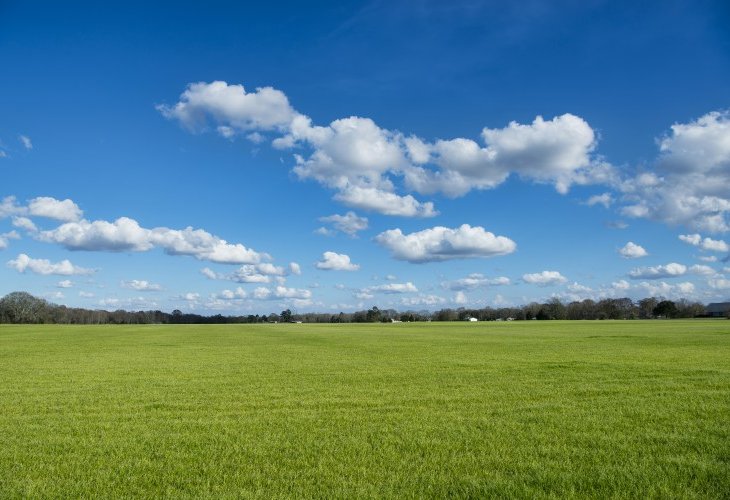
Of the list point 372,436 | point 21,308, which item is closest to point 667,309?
point 372,436

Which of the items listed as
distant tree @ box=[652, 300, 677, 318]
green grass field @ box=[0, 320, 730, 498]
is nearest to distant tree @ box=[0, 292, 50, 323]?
green grass field @ box=[0, 320, 730, 498]

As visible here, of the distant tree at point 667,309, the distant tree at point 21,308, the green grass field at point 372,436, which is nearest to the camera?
the green grass field at point 372,436

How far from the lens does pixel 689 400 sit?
13797 millimetres

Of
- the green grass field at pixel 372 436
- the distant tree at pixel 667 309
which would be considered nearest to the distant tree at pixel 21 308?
the green grass field at pixel 372 436

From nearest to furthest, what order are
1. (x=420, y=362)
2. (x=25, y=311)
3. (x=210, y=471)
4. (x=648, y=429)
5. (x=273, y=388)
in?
(x=210, y=471) < (x=648, y=429) < (x=273, y=388) < (x=420, y=362) < (x=25, y=311)

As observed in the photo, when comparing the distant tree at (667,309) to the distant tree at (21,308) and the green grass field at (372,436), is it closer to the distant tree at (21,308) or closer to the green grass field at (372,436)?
the green grass field at (372,436)

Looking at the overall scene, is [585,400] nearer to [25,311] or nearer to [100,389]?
[100,389]

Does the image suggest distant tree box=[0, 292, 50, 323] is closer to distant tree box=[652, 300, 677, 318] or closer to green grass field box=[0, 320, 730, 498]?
green grass field box=[0, 320, 730, 498]

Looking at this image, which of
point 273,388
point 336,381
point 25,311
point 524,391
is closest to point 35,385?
point 273,388

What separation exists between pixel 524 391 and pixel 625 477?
8.25 metres

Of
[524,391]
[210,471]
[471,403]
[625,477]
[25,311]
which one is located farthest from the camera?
[25,311]

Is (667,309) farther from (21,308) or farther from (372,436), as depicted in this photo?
(21,308)

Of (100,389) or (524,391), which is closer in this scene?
(524,391)

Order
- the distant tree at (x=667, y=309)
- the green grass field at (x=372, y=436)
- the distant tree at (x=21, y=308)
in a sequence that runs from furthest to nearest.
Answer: the distant tree at (x=667, y=309)
the distant tree at (x=21, y=308)
the green grass field at (x=372, y=436)
